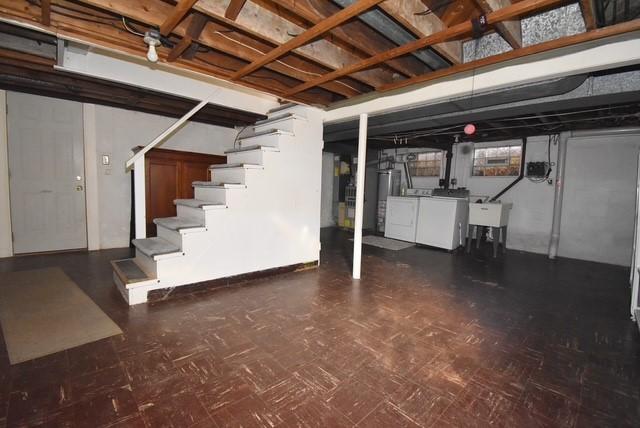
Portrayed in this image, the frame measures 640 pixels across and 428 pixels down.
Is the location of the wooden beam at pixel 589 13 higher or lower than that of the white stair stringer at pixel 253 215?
higher

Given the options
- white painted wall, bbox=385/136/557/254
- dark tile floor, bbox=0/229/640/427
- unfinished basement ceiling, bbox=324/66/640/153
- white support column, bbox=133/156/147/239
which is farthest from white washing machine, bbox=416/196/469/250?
white support column, bbox=133/156/147/239

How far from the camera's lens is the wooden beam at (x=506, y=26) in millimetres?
1634

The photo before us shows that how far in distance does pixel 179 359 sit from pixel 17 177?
14.7ft

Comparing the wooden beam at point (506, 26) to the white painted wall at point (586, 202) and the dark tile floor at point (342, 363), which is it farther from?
the white painted wall at point (586, 202)

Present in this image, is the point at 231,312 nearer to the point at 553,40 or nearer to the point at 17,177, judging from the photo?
the point at 553,40

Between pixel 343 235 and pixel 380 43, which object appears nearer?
pixel 380 43

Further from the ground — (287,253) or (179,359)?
(287,253)

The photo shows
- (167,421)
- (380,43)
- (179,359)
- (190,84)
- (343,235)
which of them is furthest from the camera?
(343,235)

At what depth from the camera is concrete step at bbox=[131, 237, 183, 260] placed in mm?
2783

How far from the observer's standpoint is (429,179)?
23.6ft

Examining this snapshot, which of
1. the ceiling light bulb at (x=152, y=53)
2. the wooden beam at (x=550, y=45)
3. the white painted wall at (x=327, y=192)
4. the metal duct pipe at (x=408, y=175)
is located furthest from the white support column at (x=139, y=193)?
the metal duct pipe at (x=408, y=175)

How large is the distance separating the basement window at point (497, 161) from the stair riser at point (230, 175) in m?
5.61

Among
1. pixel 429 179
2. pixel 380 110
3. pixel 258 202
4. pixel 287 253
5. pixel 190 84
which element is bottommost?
pixel 287 253

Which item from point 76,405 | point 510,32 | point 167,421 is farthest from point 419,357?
point 510,32
